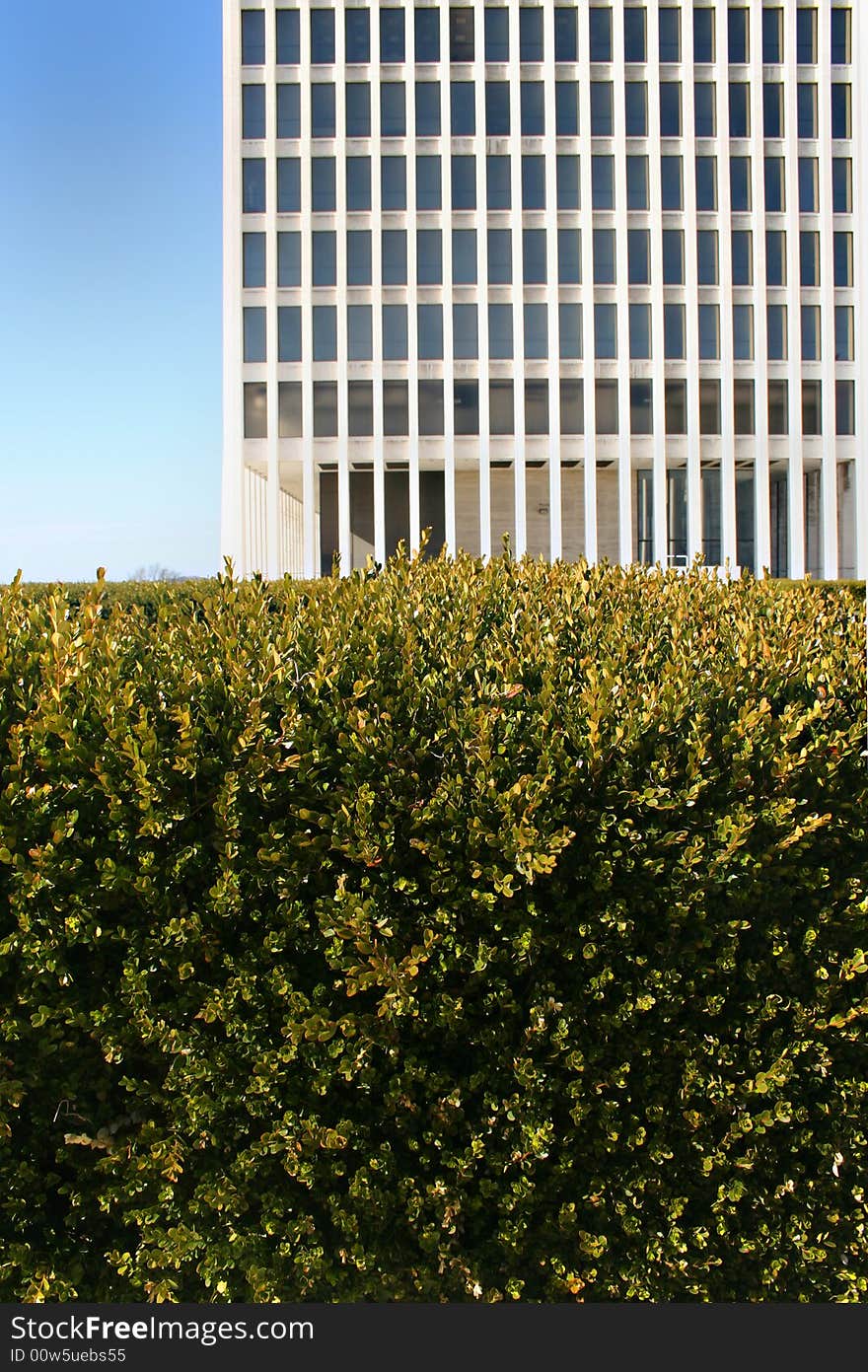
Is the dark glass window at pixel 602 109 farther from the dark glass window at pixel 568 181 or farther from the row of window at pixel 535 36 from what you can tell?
the dark glass window at pixel 568 181

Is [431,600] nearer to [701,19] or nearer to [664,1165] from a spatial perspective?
[664,1165]

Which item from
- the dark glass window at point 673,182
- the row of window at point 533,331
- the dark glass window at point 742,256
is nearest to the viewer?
the row of window at point 533,331

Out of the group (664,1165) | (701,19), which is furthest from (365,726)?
(701,19)

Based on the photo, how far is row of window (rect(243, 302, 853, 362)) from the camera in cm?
4306

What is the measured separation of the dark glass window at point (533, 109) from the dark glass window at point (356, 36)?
6309mm

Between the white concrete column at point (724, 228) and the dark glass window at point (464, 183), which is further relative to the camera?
the white concrete column at point (724, 228)

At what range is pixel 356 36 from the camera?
43.1 meters

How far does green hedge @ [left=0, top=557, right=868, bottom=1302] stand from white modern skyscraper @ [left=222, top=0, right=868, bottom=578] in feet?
131

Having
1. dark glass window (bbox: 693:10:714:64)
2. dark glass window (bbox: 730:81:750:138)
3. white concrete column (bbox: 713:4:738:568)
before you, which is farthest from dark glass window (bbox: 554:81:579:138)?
dark glass window (bbox: 730:81:750:138)

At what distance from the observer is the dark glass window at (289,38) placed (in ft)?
140

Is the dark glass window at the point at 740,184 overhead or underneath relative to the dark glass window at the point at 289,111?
underneath

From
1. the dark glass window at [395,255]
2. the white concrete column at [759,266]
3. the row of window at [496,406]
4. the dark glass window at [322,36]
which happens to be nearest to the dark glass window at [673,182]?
the white concrete column at [759,266]

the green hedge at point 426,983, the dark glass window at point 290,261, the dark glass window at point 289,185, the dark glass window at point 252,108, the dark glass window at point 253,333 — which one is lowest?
the green hedge at point 426,983

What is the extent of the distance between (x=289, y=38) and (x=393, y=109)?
472 centimetres
